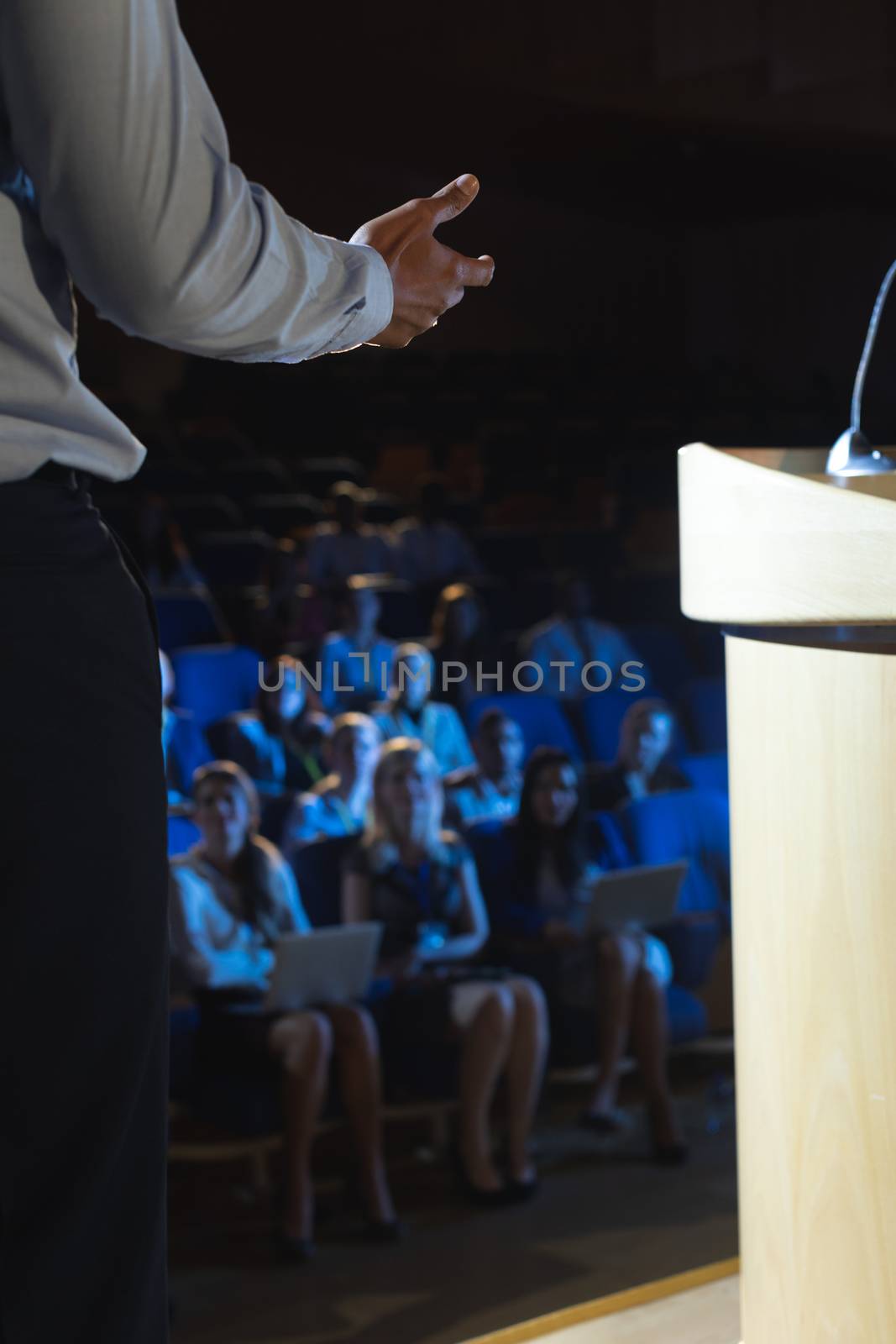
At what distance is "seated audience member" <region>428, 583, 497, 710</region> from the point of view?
164cm

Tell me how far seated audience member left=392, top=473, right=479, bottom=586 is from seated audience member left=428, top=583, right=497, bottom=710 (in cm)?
3

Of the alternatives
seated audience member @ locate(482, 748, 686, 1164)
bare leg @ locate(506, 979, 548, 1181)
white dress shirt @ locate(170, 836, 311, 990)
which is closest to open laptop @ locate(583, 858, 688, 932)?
seated audience member @ locate(482, 748, 686, 1164)

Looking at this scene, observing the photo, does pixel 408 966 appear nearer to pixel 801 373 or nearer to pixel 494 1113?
pixel 494 1113

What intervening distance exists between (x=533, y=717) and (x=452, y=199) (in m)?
1.24

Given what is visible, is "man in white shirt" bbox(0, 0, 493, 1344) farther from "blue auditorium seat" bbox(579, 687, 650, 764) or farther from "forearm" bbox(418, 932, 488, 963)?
"blue auditorium seat" bbox(579, 687, 650, 764)

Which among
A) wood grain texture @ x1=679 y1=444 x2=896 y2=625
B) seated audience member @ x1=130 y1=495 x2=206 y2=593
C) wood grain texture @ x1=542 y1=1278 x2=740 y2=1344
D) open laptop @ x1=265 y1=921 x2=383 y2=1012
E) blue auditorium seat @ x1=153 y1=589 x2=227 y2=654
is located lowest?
wood grain texture @ x1=542 y1=1278 x2=740 y2=1344

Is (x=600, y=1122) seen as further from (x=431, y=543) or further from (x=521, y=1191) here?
(x=431, y=543)

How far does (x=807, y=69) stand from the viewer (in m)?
1.81

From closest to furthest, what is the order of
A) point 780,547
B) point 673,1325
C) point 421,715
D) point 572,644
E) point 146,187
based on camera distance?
point 146,187, point 780,547, point 673,1325, point 421,715, point 572,644

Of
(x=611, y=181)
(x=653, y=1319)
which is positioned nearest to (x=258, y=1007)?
(x=653, y=1319)

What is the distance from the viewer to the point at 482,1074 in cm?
153

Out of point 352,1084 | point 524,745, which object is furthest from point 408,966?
point 524,745

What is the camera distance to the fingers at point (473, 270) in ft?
1.50

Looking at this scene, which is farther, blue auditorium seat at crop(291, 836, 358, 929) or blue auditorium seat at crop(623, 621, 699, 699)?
blue auditorium seat at crop(623, 621, 699, 699)
